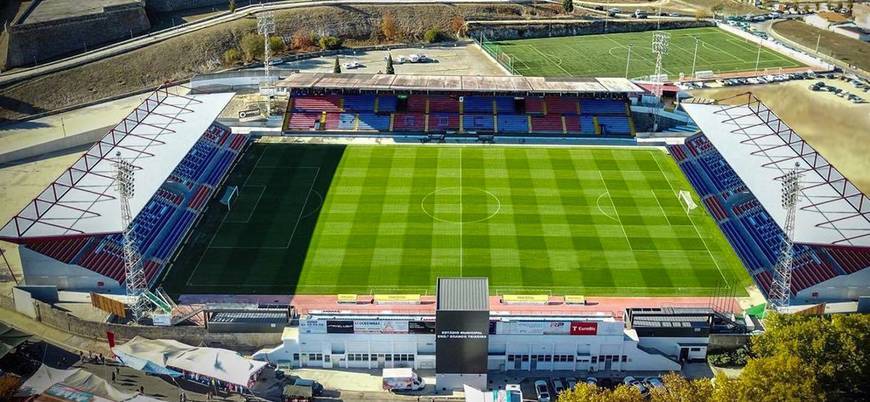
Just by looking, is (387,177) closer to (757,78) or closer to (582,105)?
(582,105)

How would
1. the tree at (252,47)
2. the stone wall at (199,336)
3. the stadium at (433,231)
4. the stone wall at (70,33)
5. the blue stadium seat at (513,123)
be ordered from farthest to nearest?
the tree at (252,47)
the stone wall at (70,33)
the blue stadium seat at (513,123)
the stone wall at (199,336)
the stadium at (433,231)

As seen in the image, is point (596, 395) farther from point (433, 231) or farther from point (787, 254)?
point (433, 231)

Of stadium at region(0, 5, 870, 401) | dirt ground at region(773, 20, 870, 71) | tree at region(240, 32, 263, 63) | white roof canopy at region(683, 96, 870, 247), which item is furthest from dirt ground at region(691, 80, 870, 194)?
tree at region(240, 32, 263, 63)

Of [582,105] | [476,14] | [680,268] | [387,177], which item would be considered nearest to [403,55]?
[476,14]

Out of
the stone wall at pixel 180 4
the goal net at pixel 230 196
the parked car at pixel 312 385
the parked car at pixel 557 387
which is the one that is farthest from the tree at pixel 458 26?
the parked car at pixel 312 385

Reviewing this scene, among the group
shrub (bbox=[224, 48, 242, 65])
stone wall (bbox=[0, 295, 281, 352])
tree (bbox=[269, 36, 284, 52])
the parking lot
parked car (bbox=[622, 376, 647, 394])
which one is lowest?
parked car (bbox=[622, 376, 647, 394])

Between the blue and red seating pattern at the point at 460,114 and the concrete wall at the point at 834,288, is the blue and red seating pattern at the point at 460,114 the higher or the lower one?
the higher one

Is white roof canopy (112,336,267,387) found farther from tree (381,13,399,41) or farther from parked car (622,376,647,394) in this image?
tree (381,13,399,41)

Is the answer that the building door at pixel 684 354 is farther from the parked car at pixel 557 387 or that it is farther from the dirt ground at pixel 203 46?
the dirt ground at pixel 203 46
